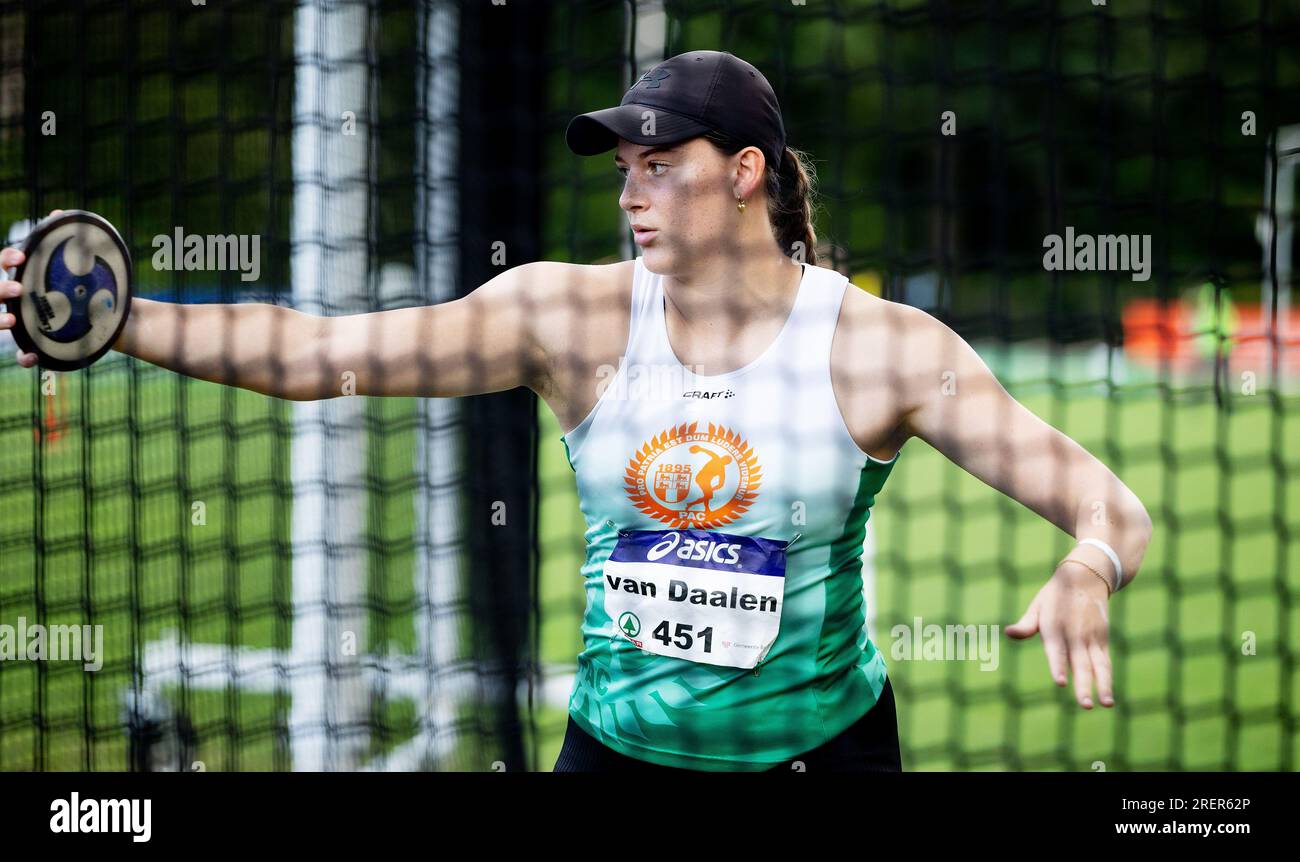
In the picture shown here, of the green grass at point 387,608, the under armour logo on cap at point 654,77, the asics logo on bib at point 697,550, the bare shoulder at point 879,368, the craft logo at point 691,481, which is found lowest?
the green grass at point 387,608

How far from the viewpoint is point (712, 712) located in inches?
68.7

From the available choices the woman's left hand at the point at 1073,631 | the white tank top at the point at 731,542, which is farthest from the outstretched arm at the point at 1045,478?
the white tank top at the point at 731,542

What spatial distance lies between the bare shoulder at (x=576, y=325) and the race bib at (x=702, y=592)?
23 cm

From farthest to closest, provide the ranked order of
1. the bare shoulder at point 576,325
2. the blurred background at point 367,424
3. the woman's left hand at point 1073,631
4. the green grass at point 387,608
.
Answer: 1. the green grass at point 387,608
2. the blurred background at point 367,424
3. the bare shoulder at point 576,325
4. the woman's left hand at point 1073,631

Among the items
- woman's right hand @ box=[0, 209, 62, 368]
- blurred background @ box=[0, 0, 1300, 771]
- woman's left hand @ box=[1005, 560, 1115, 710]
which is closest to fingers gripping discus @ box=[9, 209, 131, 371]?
woman's right hand @ box=[0, 209, 62, 368]

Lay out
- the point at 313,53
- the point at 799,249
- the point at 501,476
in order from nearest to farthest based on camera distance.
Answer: the point at 799,249 < the point at 313,53 < the point at 501,476

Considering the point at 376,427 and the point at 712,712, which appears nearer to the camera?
the point at 712,712

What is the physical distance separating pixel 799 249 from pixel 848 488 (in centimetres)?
39

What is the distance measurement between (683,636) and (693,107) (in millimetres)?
753

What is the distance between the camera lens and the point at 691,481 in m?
1.73

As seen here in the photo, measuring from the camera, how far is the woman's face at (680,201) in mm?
1746

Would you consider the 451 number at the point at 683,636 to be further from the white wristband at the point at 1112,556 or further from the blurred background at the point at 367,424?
the blurred background at the point at 367,424
